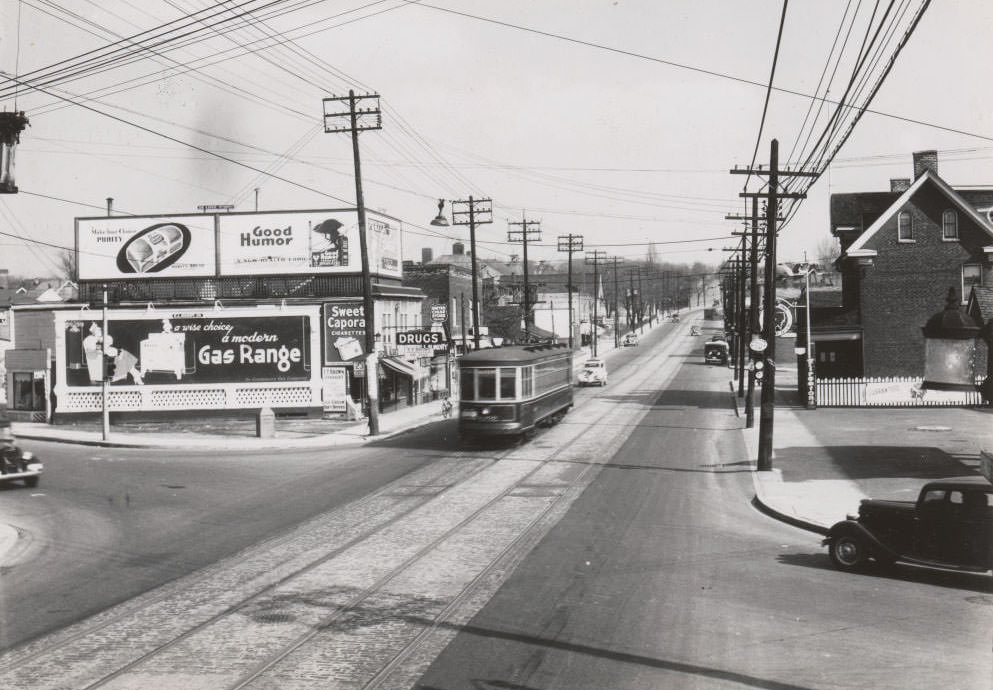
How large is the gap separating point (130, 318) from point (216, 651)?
31189 millimetres

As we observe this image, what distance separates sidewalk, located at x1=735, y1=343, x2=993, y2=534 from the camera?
19234 mm

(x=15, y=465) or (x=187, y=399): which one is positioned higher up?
(x=15, y=465)

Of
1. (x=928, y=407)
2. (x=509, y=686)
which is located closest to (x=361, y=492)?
(x=509, y=686)

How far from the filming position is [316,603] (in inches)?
460

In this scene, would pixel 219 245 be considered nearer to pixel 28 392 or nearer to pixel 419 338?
pixel 419 338

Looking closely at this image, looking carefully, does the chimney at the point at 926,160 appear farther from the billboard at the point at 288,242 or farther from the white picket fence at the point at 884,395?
the billboard at the point at 288,242

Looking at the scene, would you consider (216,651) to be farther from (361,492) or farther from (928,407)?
(928,407)

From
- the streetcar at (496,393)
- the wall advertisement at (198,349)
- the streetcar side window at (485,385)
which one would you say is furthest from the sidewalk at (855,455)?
the wall advertisement at (198,349)

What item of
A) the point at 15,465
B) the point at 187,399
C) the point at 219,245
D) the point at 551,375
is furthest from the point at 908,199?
the point at 15,465

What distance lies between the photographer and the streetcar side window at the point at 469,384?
2792 cm

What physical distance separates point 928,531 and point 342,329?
95.6 ft

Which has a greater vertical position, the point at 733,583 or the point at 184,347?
the point at 184,347

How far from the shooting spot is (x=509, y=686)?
28.1 feet

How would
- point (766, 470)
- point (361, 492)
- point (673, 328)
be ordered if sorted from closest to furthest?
point (361, 492) → point (766, 470) → point (673, 328)
